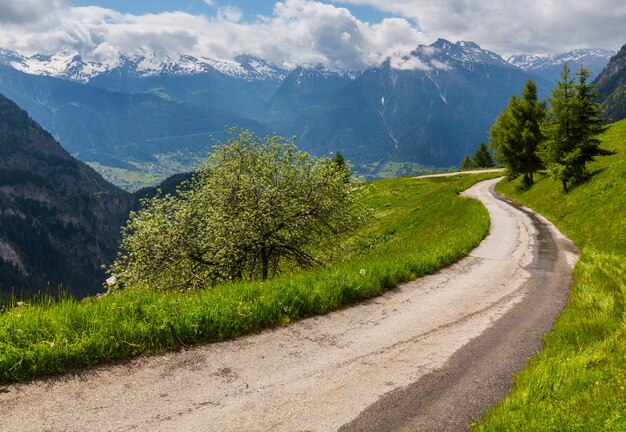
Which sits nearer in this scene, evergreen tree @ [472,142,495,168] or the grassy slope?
the grassy slope

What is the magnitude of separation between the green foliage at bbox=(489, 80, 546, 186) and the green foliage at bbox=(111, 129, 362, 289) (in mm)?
34340

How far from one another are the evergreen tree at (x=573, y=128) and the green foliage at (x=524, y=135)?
13.3 metres

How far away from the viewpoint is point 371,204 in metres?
60.9

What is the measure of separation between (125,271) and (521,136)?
4806cm

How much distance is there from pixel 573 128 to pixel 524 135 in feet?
46.7

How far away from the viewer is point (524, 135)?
48.7m

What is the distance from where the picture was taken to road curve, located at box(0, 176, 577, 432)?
610cm

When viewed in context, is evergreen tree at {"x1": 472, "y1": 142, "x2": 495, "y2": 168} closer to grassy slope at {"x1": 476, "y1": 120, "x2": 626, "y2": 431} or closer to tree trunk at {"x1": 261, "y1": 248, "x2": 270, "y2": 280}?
grassy slope at {"x1": 476, "y1": 120, "x2": 626, "y2": 431}

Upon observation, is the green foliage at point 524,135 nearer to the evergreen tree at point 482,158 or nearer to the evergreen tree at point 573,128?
the evergreen tree at point 573,128

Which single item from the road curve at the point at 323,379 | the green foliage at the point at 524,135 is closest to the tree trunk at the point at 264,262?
the road curve at the point at 323,379

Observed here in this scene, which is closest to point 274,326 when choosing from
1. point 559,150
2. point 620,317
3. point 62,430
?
point 62,430

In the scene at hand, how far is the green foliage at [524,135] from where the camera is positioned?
162ft

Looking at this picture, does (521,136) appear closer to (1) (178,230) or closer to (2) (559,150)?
(2) (559,150)

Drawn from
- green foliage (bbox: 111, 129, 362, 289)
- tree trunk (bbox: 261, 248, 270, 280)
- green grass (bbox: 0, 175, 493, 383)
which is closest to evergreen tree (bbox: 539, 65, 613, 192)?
green foliage (bbox: 111, 129, 362, 289)
